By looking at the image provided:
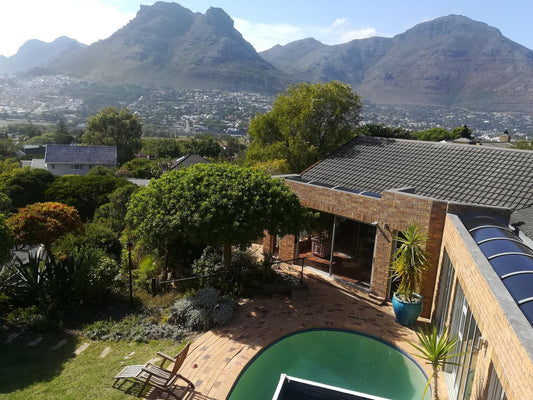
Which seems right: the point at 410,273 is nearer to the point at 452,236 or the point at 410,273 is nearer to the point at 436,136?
the point at 452,236

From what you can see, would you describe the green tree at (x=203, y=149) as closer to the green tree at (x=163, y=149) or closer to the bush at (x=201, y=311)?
the green tree at (x=163, y=149)

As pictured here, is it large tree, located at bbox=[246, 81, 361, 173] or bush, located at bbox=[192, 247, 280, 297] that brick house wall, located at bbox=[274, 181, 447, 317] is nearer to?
→ bush, located at bbox=[192, 247, 280, 297]

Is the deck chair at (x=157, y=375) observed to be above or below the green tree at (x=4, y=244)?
below

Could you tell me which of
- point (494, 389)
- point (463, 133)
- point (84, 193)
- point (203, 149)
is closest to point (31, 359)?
point (494, 389)

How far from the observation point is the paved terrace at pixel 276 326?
8219mm

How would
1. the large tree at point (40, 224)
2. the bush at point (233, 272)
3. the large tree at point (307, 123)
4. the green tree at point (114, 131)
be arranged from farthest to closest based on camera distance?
the green tree at point (114, 131) < the large tree at point (307, 123) < the large tree at point (40, 224) < the bush at point (233, 272)

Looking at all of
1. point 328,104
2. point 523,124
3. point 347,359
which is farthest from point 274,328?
point 523,124

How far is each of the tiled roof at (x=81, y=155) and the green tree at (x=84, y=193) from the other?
134 ft

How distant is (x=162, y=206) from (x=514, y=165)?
39.7ft

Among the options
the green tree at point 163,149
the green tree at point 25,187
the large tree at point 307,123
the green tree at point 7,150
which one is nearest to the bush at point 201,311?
the large tree at point 307,123

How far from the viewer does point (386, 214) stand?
12.1 m

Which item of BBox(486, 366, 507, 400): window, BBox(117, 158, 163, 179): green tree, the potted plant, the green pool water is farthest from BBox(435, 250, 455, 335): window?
BBox(117, 158, 163, 179): green tree

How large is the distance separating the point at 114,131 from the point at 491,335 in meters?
76.0

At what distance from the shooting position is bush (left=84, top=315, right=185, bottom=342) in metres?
9.70
